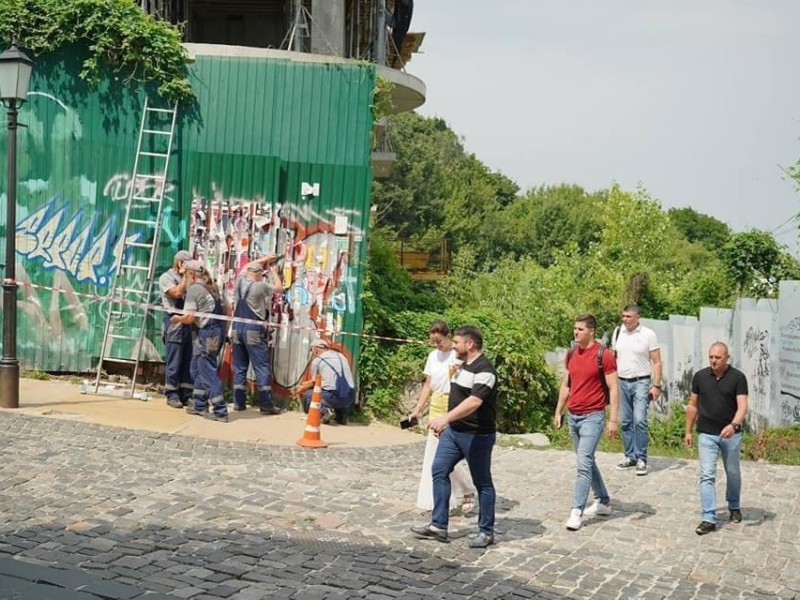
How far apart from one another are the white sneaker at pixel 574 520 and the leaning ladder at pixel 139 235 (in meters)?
6.97

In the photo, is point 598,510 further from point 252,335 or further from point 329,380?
point 252,335

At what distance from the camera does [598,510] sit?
9.50 m

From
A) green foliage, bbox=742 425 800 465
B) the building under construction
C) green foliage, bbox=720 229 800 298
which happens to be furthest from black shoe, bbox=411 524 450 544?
green foliage, bbox=720 229 800 298

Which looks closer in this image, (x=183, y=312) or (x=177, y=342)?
(x=183, y=312)

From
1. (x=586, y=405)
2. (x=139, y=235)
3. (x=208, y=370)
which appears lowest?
(x=208, y=370)

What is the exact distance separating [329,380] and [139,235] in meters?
3.37

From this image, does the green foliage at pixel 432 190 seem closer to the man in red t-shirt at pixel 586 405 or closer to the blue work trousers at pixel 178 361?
the blue work trousers at pixel 178 361

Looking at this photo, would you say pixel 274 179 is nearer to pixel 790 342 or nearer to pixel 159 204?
pixel 159 204

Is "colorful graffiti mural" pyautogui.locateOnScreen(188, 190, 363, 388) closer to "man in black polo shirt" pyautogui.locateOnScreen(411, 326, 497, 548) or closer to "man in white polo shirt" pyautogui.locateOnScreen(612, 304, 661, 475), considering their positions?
"man in white polo shirt" pyautogui.locateOnScreen(612, 304, 661, 475)

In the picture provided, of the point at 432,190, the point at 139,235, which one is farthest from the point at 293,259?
the point at 432,190

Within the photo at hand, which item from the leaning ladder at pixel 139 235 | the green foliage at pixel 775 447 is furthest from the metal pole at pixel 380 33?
the green foliage at pixel 775 447

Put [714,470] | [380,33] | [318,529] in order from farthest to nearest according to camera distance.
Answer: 1. [380,33]
2. [714,470]
3. [318,529]

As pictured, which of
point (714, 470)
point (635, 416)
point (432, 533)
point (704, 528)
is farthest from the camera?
point (635, 416)

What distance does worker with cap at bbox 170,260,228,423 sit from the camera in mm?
12344
